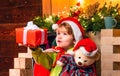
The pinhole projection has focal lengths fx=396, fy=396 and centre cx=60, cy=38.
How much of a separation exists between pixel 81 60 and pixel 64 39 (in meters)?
0.19

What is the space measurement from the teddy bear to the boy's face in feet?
0.24

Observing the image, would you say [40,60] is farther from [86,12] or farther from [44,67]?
[86,12]

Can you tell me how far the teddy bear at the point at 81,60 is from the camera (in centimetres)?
197

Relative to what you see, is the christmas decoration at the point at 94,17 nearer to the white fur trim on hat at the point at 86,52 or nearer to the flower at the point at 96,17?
the flower at the point at 96,17

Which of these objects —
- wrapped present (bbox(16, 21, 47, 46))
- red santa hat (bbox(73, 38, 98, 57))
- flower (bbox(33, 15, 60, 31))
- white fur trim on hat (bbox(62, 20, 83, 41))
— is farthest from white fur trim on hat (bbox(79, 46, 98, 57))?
flower (bbox(33, 15, 60, 31))

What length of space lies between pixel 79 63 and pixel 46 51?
12.2 inches

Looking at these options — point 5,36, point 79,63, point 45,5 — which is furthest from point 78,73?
point 5,36

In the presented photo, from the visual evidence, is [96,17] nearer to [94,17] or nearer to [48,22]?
[94,17]

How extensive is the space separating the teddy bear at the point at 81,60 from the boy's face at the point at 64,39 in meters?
0.07

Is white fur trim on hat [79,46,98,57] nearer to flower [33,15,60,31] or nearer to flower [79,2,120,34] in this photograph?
flower [79,2,120,34]

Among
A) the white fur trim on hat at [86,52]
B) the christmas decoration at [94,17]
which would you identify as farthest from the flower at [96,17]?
the white fur trim on hat at [86,52]

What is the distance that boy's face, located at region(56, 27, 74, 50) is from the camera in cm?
211

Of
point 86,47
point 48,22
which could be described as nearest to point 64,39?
point 86,47

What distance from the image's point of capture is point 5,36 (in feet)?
11.2
